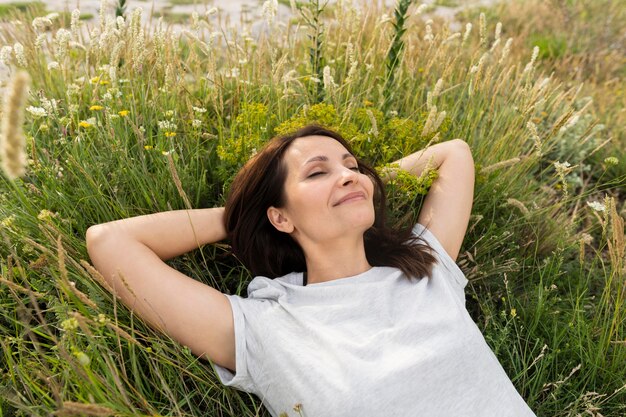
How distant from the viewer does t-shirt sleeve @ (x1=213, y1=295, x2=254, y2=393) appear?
243 centimetres

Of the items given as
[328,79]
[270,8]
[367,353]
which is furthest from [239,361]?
[270,8]

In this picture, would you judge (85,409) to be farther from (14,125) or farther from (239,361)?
(239,361)

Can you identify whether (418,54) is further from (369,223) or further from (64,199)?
(64,199)

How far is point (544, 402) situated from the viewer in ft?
9.41

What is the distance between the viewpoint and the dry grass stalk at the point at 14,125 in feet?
4.13

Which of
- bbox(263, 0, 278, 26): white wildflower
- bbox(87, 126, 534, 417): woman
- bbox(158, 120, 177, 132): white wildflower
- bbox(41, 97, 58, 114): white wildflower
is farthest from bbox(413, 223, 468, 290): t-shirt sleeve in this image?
bbox(41, 97, 58, 114): white wildflower

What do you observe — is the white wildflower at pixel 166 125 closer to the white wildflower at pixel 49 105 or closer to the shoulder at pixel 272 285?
the white wildflower at pixel 49 105

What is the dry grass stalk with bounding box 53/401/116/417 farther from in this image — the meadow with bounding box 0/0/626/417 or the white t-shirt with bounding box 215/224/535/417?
the white t-shirt with bounding box 215/224/535/417

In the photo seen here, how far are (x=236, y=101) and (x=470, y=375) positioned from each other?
7.48 ft

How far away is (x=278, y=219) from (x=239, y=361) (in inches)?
26.9

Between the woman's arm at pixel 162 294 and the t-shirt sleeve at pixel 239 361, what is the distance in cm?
3

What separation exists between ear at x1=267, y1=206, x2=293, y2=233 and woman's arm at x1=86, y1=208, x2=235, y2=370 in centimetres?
45

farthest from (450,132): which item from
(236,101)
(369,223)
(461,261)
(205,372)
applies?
(205,372)

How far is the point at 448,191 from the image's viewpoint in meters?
3.03
